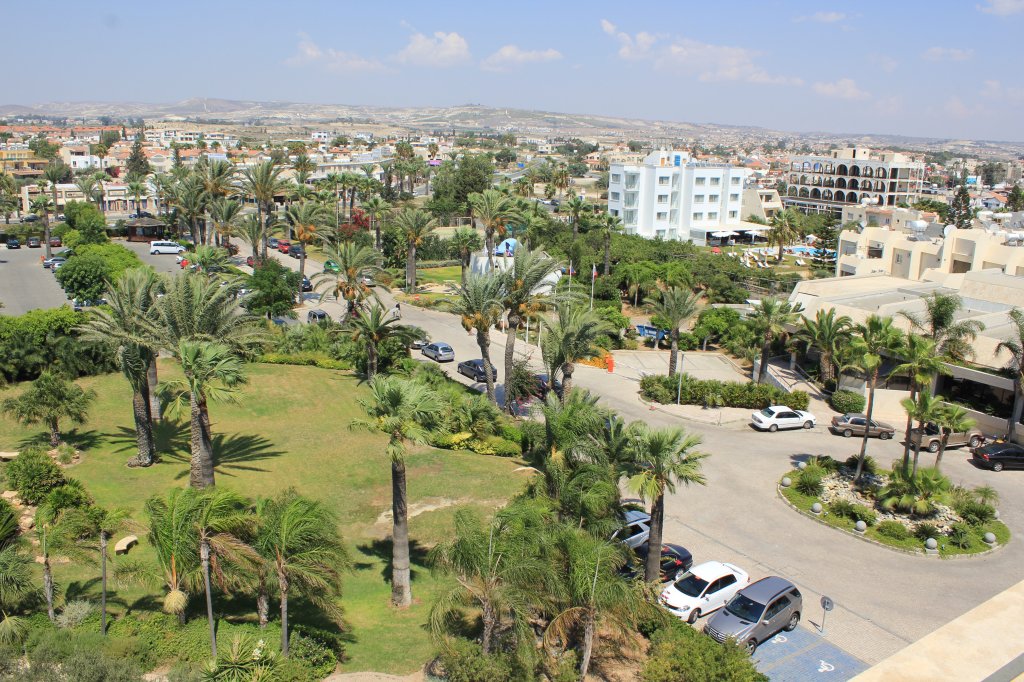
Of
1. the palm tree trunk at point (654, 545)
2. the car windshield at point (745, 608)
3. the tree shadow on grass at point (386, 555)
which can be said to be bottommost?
the tree shadow on grass at point (386, 555)

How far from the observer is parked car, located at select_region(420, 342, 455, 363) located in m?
41.4

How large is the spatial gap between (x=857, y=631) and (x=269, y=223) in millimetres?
57570

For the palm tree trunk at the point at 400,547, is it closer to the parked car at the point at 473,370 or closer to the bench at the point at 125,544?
the bench at the point at 125,544

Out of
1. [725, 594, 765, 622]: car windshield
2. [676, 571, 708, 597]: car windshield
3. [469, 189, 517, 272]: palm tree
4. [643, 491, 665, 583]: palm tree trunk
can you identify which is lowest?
[676, 571, 708, 597]: car windshield

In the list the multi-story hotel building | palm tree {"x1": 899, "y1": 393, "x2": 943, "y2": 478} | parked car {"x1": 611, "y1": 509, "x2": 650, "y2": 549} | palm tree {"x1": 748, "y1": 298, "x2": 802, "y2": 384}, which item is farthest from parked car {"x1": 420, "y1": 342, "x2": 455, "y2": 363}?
the multi-story hotel building

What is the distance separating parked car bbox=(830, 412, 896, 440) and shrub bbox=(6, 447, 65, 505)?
29552mm

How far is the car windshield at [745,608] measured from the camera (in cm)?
1802

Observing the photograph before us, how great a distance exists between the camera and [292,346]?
38.9 meters

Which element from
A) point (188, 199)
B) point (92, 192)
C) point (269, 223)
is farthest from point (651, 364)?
point (92, 192)

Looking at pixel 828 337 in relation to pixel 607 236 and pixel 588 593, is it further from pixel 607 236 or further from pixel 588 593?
pixel 588 593

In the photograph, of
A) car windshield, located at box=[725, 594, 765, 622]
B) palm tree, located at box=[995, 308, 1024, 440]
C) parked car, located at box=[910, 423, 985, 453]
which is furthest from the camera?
parked car, located at box=[910, 423, 985, 453]

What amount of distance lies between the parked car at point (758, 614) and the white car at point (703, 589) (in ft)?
1.81

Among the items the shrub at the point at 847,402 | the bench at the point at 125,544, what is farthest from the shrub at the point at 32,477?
the shrub at the point at 847,402

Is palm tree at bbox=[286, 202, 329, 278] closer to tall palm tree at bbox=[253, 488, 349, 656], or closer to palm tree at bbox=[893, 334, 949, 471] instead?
tall palm tree at bbox=[253, 488, 349, 656]
